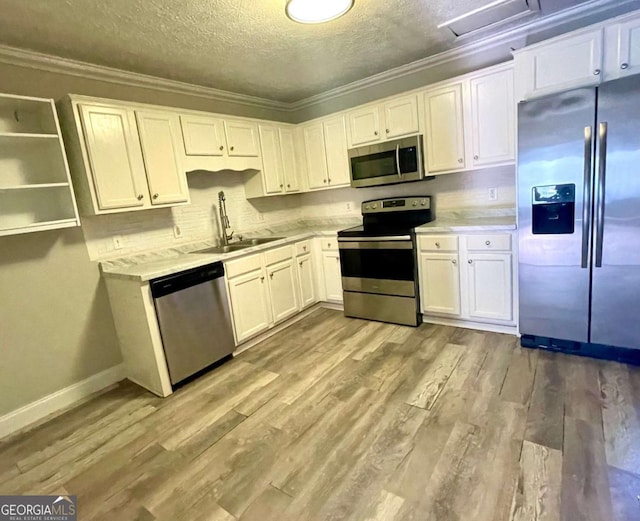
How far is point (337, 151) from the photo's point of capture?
387 cm

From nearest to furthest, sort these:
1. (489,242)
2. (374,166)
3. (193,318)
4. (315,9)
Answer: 1. (315,9)
2. (193,318)
3. (489,242)
4. (374,166)

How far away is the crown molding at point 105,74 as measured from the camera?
2.30 meters

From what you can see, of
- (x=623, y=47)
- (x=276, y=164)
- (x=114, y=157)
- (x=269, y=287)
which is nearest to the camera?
(x=623, y=47)

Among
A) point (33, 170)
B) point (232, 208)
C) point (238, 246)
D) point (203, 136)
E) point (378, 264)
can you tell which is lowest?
point (378, 264)

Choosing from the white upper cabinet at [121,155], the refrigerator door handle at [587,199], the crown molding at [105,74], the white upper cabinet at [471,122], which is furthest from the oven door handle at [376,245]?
the crown molding at [105,74]

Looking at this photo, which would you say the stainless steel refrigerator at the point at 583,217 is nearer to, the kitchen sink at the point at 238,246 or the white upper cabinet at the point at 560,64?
the white upper cabinet at the point at 560,64

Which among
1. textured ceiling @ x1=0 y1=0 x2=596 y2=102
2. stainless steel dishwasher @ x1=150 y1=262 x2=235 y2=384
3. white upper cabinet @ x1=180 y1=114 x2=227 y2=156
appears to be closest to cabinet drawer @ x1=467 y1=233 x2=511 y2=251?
textured ceiling @ x1=0 y1=0 x2=596 y2=102

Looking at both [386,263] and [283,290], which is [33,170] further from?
[386,263]

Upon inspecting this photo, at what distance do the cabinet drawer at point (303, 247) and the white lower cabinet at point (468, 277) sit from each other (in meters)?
1.30

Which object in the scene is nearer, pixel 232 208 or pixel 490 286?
pixel 490 286

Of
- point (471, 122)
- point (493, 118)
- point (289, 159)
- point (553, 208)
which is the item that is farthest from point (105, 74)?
point (553, 208)

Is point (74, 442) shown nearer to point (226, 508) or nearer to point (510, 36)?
point (226, 508)

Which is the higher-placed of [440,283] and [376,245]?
[376,245]

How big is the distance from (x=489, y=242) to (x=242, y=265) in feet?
7.10
